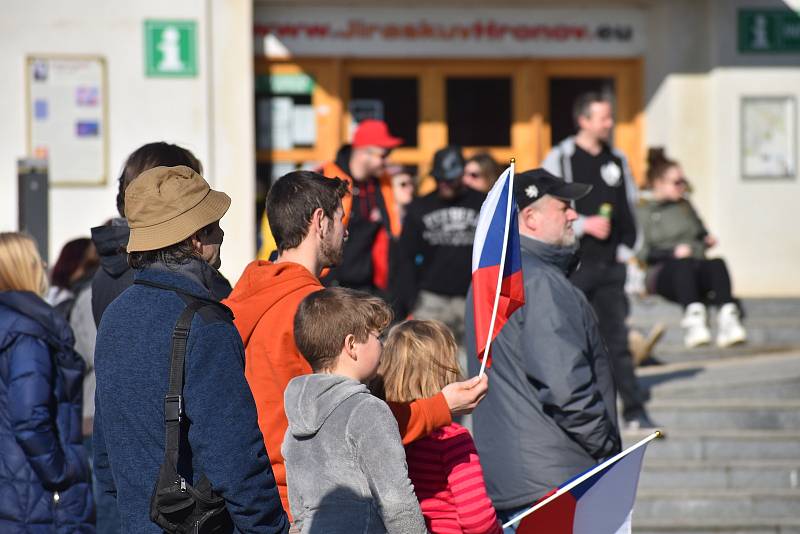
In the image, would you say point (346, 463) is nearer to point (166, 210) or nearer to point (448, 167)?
point (166, 210)

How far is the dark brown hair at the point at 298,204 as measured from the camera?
4.09 metres

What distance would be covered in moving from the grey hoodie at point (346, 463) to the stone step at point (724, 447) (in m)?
5.45

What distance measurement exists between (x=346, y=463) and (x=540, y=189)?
1.93m

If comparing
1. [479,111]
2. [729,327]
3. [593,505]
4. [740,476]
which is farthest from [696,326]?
[593,505]

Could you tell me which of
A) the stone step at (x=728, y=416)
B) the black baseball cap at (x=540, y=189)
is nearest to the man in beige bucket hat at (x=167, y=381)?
the black baseball cap at (x=540, y=189)

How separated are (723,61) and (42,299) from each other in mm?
9237

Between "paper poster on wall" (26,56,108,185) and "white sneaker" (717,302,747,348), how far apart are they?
5.88 m

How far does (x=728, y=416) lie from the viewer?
30.3 ft

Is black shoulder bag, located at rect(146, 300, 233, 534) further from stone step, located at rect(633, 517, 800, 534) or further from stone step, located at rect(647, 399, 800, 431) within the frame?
stone step, located at rect(647, 399, 800, 431)

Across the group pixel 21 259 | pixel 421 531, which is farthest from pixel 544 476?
pixel 21 259

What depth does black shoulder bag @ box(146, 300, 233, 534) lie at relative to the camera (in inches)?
125

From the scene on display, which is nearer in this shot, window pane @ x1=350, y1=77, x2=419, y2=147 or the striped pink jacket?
the striped pink jacket

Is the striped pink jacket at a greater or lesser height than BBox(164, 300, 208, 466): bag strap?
lesser

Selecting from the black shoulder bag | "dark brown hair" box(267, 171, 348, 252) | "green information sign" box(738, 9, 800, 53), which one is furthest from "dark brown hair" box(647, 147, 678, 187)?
the black shoulder bag
